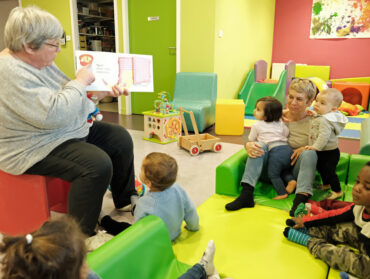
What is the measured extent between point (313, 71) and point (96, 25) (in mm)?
5151

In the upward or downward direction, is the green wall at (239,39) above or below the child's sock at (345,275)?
above

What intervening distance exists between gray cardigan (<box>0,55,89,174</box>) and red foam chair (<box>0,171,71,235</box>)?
0.34 ft

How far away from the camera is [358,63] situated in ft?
21.9

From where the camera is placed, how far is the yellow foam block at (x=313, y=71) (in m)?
6.86

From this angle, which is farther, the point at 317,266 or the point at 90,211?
the point at 90,211

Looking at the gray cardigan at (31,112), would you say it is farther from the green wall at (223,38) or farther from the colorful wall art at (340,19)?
the colorful wall art at (340,19)

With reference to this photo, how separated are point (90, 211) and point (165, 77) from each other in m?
4.23

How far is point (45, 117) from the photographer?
1426 mm

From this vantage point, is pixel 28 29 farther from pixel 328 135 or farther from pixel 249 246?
pixel 328 135

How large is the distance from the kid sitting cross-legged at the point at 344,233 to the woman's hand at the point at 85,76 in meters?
1.32

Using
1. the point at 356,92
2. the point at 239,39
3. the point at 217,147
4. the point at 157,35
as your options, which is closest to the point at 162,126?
the point at 217,147

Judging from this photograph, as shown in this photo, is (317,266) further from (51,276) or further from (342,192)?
(51,276)

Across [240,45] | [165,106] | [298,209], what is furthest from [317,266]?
[240,45]

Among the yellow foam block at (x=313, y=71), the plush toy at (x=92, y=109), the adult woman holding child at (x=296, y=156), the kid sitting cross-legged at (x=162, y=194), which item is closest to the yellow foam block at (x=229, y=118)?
the adult woman holding child at (x=296, y=156)
